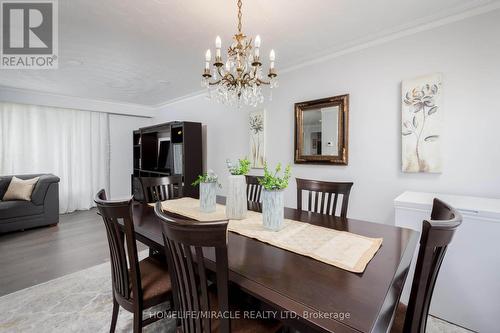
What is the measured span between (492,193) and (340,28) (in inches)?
72.4

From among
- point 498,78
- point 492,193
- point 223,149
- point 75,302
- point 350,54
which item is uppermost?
point 350,54

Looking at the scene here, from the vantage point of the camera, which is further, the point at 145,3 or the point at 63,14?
→ the point at 63,14

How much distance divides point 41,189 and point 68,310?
114 inches

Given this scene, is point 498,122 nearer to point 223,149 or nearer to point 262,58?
point 262,58

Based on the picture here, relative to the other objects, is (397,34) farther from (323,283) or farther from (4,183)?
(4,183)

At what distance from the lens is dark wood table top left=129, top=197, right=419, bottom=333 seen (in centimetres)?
72

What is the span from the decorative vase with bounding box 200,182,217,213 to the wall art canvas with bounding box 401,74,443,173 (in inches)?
69.5

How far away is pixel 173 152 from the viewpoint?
14.6 ft

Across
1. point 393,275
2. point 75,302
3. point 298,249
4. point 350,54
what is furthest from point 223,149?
point 393,275

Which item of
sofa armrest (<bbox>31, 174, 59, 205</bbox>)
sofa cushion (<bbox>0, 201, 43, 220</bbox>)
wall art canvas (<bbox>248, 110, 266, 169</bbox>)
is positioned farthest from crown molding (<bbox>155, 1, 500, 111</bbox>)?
sofa cushion (<bbox>0, 201, 43, 220</bbox>)

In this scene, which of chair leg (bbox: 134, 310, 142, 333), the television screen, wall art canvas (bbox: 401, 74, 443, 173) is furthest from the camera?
the television screen

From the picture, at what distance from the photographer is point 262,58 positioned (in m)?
2.86

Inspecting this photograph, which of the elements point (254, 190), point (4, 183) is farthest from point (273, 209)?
point (4, 183)

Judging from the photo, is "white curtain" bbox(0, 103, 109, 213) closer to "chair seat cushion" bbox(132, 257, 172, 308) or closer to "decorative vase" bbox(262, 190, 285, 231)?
"chair seat cushion" bbox(132, 257, 172, 308)
